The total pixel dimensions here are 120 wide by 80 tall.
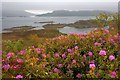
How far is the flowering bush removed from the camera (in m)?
5.01

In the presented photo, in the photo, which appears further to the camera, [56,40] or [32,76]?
[56,40]

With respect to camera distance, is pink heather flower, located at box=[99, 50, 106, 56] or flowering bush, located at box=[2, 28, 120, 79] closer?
flowering bush, located at box=[2, 28, 120, 79]

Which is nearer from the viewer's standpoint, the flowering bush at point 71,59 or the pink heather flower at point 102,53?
the flowering bush at point 71,59

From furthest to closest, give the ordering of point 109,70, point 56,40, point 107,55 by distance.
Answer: point 56,40 < point 107,55 < point 109,70

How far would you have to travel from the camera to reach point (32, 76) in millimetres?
5004

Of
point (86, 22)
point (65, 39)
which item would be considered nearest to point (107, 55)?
point (65, 39)

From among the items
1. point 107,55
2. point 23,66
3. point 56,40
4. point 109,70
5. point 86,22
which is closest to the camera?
→ point 109,70

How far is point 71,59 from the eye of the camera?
5.64 metres

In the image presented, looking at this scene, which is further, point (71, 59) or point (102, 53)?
point (71, 59)

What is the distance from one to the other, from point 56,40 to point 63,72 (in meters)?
1.31

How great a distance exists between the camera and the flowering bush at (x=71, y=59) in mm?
5008

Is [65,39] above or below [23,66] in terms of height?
above

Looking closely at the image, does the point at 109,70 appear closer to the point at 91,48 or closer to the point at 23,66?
the point at 91,48

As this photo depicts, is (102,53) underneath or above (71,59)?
above
